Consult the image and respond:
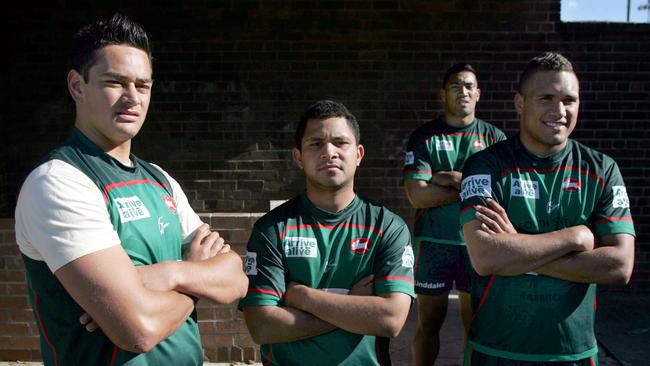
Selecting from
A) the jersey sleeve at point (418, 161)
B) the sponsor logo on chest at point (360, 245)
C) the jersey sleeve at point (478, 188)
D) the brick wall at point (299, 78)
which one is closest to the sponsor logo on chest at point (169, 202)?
the sponsor logo on chest at point (360, 245)

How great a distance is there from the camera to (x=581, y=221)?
8.24 feet

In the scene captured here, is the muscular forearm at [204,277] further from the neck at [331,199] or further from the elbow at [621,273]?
the elbow at [621,273]

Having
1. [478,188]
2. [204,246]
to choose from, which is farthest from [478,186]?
[204,246]

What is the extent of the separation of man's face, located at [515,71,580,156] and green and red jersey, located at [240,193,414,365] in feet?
2.47

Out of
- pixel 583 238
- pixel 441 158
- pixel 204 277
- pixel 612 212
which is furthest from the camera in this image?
pixel 441 158

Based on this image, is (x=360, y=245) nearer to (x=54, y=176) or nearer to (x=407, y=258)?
(x=407, y=258)

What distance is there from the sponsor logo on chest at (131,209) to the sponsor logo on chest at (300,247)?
646mm

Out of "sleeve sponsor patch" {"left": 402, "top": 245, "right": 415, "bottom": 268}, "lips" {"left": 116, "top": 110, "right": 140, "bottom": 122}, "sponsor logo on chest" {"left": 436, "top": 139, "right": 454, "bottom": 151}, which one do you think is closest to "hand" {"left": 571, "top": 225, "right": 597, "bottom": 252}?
"sleeve sponsor patch" {"left": 402, "top": 245, "right": 415, "bottom": 268}

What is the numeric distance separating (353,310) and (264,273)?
41 centimetres

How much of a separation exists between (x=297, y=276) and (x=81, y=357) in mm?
900

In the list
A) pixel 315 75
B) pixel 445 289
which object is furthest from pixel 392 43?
pixel 445 289

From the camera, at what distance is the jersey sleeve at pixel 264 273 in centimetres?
233

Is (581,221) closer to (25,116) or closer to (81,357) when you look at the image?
(81,357)

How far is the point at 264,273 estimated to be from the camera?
2371 mm
